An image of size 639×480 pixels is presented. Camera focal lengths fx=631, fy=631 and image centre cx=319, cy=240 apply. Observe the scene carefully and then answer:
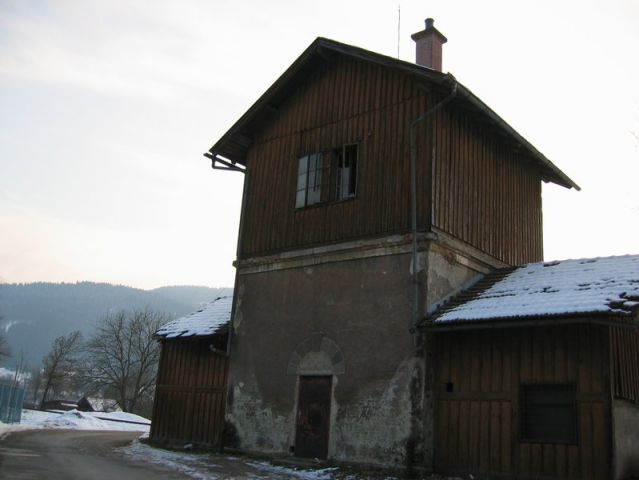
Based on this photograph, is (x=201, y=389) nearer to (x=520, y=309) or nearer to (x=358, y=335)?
(x=358, y=335)

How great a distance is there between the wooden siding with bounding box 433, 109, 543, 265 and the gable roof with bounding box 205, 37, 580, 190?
0.46 metres

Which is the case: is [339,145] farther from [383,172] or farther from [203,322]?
[203,322]

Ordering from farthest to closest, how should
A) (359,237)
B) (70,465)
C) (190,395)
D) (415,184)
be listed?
(190,395)
(359,237)
(415,184)
(70,465)

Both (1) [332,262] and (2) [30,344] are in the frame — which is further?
(2) [30,344]

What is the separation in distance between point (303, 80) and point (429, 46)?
3389 millimetres

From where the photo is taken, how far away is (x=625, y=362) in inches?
451

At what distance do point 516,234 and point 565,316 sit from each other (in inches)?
252

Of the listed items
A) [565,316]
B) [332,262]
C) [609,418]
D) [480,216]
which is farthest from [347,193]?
[609,418]

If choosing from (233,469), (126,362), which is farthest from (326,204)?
(126,362)

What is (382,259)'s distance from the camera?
1377 cm

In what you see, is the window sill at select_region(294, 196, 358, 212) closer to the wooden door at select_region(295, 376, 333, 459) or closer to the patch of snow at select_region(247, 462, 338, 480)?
the wooden door at select_region(295, 376, 333, 459)

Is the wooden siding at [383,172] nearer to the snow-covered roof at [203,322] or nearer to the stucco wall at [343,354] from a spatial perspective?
the stucco wall at [343,354]

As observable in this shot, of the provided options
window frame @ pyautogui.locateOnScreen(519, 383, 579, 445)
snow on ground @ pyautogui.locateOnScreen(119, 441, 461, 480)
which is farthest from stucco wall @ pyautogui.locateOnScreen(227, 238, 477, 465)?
window frame @ pyautogui.locateOnScreen(519, 383, 579, 445)

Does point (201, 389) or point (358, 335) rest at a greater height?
point (358, 335)
